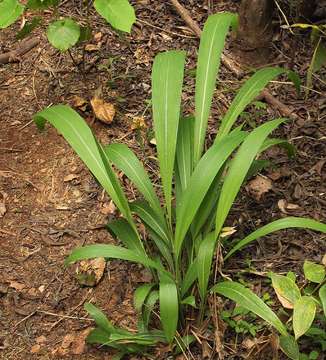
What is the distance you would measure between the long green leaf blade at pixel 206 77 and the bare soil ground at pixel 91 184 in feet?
1.01

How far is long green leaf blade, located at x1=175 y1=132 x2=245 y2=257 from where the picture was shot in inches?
55.3

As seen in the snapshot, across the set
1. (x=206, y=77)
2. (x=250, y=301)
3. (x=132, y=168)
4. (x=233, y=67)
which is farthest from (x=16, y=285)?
(x=233, y=67)

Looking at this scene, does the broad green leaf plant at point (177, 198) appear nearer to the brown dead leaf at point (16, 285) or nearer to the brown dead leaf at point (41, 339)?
the brown dead leaf at point (41, 339)

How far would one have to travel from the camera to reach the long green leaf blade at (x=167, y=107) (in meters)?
1.55

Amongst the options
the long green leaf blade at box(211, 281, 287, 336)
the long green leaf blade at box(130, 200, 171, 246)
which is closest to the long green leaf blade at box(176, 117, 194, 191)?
the long green leaf blade at box(130, 200, 171, 246)

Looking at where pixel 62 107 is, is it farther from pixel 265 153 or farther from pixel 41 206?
pixel 265 153

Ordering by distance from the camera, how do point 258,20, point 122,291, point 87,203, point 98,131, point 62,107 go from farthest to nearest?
point 258,20 → point 98,131 → point 87,203 → point 122,291 → point 62,107

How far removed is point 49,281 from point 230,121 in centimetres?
71

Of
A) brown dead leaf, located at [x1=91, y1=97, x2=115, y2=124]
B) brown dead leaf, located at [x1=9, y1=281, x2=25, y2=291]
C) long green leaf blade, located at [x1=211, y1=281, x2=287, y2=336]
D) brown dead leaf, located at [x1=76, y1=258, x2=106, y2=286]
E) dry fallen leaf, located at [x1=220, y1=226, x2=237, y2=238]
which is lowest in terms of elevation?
brown dead leaf, located at [x1=76, y1=258, x2=106, y2=286]

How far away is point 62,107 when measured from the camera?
5.01 feet

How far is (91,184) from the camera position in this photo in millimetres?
1901

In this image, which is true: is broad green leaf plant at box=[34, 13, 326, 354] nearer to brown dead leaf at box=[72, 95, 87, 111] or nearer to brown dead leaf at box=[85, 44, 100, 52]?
brown dead leaf at box=[72, 95, 87, 111]

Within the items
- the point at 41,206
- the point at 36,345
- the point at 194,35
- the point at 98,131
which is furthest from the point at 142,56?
the point at 36,345

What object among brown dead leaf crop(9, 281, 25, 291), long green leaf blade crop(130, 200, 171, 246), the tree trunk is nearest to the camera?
long green leaf blade crop(130, 200, 171, 246)
